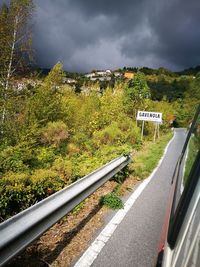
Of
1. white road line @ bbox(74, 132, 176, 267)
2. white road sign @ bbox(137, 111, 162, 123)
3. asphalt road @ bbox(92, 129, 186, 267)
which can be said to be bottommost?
white road line @ bbox(74, 132, 176, 267)

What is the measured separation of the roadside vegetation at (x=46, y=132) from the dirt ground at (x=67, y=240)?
140 centimetres

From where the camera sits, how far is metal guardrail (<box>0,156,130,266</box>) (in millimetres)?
2518

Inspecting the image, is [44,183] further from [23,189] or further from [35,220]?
[35,220]

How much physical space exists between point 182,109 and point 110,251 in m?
104

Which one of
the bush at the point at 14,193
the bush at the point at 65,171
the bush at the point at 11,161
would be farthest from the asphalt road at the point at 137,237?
the bush at the point at 11,161

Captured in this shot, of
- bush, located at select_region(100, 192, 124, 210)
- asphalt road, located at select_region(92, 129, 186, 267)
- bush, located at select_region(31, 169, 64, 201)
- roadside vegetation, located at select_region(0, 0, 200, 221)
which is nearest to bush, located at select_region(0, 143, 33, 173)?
roadside vegetation, located at select_region(0, 0, 200, 221)

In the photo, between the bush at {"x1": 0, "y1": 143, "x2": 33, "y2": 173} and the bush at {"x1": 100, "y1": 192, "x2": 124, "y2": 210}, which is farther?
the bush at {"x1": 0, "y1": 143, "x2": 33, "y2": 173}

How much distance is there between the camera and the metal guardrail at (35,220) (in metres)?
2.52

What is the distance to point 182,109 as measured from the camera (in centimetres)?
10419

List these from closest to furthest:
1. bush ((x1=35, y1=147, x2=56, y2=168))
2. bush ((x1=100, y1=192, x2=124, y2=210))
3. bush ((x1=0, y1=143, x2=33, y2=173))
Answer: bush ((x1=100, y1=192, x2=124, y2=210)) → bush ((x1=0, y1=143, x2=33, y2=173)) → bush ((x1=35, y1=147, x2=56, y2=168))

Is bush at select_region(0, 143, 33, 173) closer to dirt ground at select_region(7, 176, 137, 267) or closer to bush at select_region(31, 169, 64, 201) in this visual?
bush at select_region(31, 169, 64, 201)

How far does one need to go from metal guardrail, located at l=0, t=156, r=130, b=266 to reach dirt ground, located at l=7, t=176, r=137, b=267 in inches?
21.0

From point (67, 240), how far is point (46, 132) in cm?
1435

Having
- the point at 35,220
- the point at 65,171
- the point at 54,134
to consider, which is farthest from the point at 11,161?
the point at 54,134
